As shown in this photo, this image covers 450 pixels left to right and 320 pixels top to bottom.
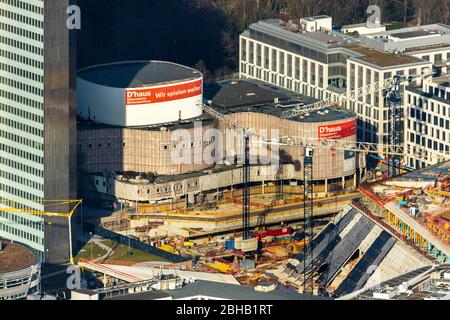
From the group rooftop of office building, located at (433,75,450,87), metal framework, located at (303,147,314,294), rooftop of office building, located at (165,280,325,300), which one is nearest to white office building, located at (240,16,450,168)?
rooftop of office building, located at (433,75,450,87)

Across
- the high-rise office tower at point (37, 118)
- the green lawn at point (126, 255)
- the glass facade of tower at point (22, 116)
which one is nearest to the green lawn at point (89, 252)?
the green lawn at point (126, 255)

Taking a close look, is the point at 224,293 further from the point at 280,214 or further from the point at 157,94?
the point at 157,94

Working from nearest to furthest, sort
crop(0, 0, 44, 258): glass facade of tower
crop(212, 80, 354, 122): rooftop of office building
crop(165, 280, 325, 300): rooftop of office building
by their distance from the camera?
crop(165, 280, 325, 300): rooftop of office building → crop(0, 0, 44, 258): glass facade of tower → crop(212, 80, 354, 122): rooftop of office building

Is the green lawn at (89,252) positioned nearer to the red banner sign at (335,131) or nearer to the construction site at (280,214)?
the construction site at (280,214)

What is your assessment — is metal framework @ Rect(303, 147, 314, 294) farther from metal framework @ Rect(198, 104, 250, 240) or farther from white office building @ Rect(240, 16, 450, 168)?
white office building @ Rect(240, 16, 450, 168)

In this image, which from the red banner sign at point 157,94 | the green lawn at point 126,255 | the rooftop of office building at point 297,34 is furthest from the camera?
the rooftop of office building at point 297,34

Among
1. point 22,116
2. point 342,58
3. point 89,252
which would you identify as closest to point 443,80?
point 342,58

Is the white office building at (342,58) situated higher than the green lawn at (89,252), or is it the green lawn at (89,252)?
the white office building at (342,58)
